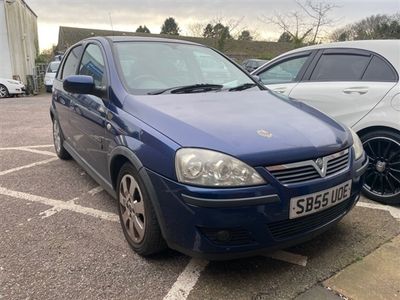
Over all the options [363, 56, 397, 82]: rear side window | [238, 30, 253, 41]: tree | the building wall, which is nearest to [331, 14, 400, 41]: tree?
[238, 30, 253, 41]: tree

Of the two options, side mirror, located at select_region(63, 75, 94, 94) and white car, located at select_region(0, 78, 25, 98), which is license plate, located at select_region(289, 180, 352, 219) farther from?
white car, located at select_region(0, 78, 25, 98)

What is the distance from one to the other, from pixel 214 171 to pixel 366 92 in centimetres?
241

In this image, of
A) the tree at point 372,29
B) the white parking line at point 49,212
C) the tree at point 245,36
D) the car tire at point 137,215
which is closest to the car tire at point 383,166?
the car tire at point 137,215

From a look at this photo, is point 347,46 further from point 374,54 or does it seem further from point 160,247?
point 160,247

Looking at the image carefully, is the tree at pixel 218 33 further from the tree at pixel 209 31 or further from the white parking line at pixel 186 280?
the white parking line at pixel 186 280

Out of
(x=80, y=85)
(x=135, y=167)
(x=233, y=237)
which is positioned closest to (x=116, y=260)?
(x=135, y=167)

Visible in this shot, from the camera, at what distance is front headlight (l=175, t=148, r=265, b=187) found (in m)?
2.31

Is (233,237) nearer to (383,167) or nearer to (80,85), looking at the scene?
(80,85)

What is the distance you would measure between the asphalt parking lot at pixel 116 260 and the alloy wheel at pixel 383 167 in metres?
0.17

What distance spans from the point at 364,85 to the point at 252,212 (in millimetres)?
2446

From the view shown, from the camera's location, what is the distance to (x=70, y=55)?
16.5ft

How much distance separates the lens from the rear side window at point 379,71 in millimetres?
3922

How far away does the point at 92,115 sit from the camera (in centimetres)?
357

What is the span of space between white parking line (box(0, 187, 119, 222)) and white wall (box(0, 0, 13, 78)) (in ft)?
50.9
